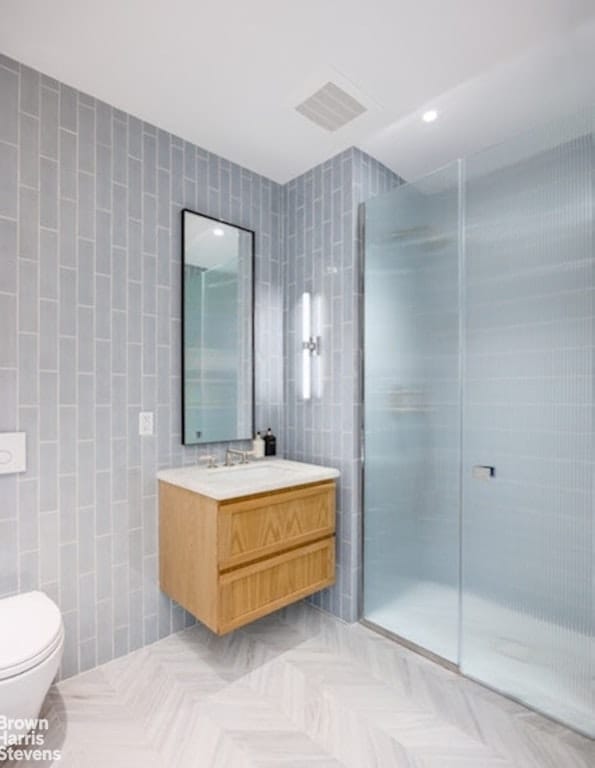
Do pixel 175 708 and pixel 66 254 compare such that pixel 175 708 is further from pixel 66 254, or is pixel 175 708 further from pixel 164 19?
pixel 164 19

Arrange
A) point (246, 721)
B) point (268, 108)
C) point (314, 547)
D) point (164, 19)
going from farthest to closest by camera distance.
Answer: point (314, 547) < point (268, 108) < point (246, 721) < point (164, 19)

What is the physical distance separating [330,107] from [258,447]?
1.90 meters

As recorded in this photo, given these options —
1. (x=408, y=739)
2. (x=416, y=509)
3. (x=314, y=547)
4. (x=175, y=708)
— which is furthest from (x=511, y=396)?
(x=175, y=708)

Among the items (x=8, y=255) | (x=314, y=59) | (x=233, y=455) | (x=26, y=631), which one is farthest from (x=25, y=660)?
(x=314, y=59)

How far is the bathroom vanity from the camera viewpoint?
185cm

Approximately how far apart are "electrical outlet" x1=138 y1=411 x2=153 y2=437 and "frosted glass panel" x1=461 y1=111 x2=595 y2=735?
1.58 metres

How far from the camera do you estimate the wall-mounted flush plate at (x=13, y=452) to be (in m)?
1.72

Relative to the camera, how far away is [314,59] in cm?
177

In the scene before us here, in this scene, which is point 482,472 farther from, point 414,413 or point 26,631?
point 26,631

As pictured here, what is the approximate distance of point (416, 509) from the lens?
7.30ft

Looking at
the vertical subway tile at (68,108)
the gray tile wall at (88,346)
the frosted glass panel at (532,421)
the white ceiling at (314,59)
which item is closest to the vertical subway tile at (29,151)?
the gray tile wall at (88,346)

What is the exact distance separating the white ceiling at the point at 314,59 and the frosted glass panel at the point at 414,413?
0.40 metres

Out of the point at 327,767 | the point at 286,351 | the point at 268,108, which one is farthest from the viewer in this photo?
the point at 286,351

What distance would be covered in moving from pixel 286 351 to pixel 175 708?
1.97m
